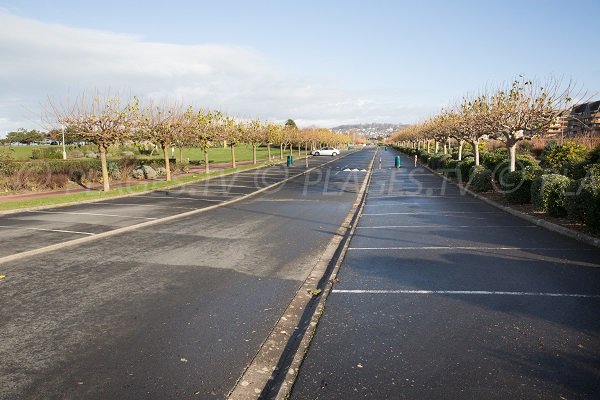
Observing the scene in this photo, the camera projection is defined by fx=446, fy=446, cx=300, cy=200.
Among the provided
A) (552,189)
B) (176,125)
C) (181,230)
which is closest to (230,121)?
(176,125)

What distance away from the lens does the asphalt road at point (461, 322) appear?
3982 millimetres

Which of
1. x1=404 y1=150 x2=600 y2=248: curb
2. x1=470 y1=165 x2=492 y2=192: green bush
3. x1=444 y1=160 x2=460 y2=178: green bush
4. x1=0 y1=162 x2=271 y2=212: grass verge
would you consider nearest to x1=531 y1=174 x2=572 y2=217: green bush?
x1=404 y1=150 x2=600 y2=248: curb


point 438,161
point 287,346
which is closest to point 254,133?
point 438,161

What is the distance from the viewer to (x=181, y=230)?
39.5 feet

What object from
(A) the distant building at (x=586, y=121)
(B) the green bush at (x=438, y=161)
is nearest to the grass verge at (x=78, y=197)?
(B) the green bush at (x=438, y=161)

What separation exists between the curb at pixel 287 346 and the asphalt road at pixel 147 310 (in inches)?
4.8

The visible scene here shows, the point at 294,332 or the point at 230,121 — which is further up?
the point at 230,121

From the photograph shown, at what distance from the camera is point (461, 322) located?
17.6 ft

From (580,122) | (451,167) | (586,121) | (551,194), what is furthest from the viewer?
(586,121)

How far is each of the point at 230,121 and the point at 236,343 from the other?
33688 mm

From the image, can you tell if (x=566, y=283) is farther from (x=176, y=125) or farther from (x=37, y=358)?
(x=176, y=125)

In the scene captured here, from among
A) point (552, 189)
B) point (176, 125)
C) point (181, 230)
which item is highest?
point (176, 125)

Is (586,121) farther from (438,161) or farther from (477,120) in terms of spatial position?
(477,120)

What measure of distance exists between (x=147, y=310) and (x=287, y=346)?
2.19m
